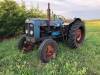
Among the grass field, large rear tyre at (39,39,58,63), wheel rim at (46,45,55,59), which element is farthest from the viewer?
wheel rim at (46,45,55,59)

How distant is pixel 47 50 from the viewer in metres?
9.90

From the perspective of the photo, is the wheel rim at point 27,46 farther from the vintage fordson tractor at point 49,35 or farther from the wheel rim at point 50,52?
the wheel rim at point 50,52

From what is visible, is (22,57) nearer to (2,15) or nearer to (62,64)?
(62,64)

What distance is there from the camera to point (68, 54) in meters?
10.4

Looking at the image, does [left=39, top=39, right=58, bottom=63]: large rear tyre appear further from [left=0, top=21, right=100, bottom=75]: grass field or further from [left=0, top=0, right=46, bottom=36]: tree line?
[left=0, top=0, right=46, bottom=36]: tree line

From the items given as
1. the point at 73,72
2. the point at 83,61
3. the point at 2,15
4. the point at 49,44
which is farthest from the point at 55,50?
the point at 2,15

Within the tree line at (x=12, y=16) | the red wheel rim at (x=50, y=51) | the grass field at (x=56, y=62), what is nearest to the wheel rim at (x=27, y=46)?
the grass field at (x=56, y=62)

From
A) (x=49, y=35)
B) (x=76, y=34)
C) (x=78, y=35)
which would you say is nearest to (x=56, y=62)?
(x=49, y=35)

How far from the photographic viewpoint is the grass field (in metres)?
8.45

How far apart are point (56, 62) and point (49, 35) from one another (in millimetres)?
1832

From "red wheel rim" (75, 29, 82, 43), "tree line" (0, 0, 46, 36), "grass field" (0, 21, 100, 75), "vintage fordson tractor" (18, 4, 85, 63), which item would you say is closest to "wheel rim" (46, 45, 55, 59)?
"vintage fordson tractor" (18, 4, 85, 63)

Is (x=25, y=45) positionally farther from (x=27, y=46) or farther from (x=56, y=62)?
(x=56, y=62)

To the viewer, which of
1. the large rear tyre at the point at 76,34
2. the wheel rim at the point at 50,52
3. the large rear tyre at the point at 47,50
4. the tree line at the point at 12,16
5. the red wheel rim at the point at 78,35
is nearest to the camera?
the large rear tyre at the point at 47,50

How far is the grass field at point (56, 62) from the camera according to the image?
332 inches
